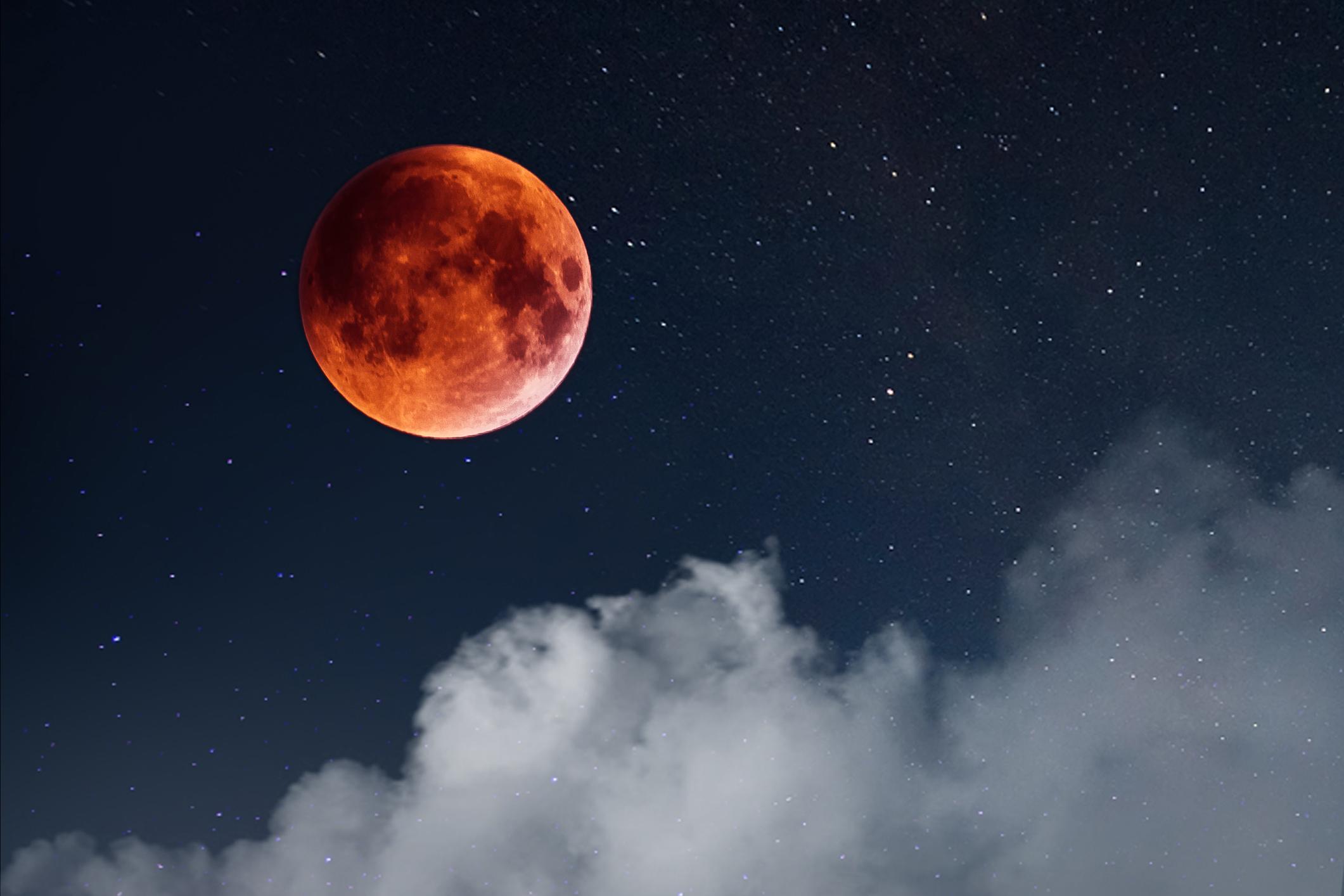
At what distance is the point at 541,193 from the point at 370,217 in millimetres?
580

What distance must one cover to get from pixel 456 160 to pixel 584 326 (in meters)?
0.70

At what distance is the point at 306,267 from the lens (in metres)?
2.81

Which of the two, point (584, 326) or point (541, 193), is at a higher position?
point (541, 193)

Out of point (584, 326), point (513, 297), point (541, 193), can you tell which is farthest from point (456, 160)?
point (584, 326)

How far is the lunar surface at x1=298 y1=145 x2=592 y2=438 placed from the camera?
2635 millimetres

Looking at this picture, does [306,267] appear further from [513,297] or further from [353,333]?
[513,297]

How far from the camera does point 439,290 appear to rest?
8.63 feet

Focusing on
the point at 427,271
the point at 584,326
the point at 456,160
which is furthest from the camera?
the point at 584,326

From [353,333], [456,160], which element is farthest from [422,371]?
[456,160]

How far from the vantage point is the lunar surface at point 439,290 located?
263 centimetres

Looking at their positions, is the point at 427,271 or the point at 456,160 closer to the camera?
the point at 427,271

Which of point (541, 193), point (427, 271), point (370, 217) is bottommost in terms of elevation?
point (427, 271)

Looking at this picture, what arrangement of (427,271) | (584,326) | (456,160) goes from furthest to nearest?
(584,326)
(456,160)
(427,271)

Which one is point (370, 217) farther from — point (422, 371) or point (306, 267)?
point (422, 371)
